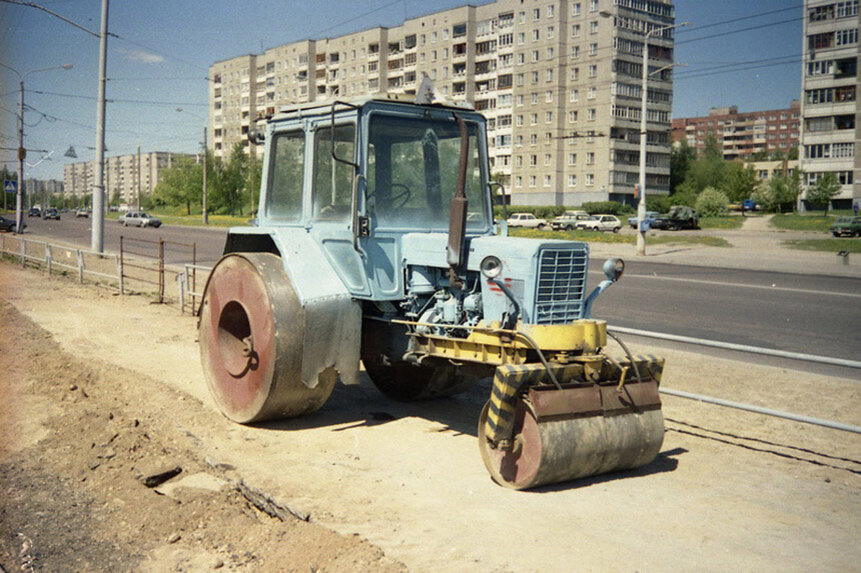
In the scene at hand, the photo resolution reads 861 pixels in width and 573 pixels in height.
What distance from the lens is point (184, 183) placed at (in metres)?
103

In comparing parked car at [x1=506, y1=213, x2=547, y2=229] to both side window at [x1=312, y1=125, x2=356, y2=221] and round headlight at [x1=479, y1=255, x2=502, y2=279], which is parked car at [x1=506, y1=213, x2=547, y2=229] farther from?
round headlight at [x1=479, y1=255, x2=502, y2=279]

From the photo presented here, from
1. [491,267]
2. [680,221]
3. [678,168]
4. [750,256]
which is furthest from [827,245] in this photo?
[678,168]

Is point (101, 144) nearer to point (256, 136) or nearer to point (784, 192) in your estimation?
point (256, 136)

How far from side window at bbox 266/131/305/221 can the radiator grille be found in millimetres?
2748

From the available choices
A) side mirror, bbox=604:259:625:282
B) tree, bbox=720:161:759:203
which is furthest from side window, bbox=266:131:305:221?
tree, bbox=720:161:759:203

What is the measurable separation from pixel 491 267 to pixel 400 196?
1474mm

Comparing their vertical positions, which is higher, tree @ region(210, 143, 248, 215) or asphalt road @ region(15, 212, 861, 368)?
tree @ region(210, 143, 248, 215)

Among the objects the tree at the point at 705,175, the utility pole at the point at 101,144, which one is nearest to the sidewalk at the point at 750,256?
the utility pole at the point at 101,144

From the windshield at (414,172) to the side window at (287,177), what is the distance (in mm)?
1043

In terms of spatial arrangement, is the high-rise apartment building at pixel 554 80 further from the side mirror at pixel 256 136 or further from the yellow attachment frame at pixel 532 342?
the yellow attachment frame at pixel 532 342

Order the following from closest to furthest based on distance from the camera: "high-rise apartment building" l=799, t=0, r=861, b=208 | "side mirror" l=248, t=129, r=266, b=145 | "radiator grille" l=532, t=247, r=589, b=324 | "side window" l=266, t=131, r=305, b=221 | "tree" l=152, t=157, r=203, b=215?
1. "radiator grille" l=532, t=247, r=589, b=324
2. "side window" l=266, t=131, r=305, b=221
3. "side mirror" l=248, t=129, r=266, b=145
4. "high-rise apartment building" l=799, t=0, r=861, b=208
5. "tree" l=152, t=157, r=203, b=215

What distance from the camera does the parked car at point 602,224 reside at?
60.2 m

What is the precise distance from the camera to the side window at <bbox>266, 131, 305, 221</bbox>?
305 inches

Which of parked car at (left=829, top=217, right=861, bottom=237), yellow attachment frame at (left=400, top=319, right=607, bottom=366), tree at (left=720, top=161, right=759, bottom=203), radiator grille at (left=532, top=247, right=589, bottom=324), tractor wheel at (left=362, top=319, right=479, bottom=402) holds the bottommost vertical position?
tractor wheel at (left=362, top=319, right=479, bottom=402)
